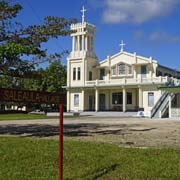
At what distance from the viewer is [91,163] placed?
883 centimetres

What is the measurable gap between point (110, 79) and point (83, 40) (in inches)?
274

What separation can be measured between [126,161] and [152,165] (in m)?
0.74

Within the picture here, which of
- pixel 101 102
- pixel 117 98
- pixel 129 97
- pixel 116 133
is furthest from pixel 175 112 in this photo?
pixel 116 133

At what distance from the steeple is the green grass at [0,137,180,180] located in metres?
45.9

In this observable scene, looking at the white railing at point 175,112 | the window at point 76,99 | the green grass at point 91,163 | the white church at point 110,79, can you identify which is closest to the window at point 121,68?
the white church at point 110,79

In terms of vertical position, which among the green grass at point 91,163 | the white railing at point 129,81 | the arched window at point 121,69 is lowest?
the green grass at point 91,163

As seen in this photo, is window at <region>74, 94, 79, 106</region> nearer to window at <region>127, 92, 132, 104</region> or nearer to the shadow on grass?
window at <region>127, 92, 132, 104</region>

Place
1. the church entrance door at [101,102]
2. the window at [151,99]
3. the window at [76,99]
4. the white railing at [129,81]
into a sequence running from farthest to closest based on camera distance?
the window at [76,99] → the church entrance door at [101,102] → the window at [151,99] → the white railing at [129,81]

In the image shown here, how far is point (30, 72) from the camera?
1794cm

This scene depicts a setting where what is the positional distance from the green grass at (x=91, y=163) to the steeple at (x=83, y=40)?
4585 centimetres

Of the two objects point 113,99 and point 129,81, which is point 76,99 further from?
point 129,81

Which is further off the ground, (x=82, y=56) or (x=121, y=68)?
(x=82, y=56)

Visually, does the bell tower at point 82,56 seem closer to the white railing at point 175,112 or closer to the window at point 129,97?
the window at point 129,97

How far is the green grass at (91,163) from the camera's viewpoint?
7531mm
